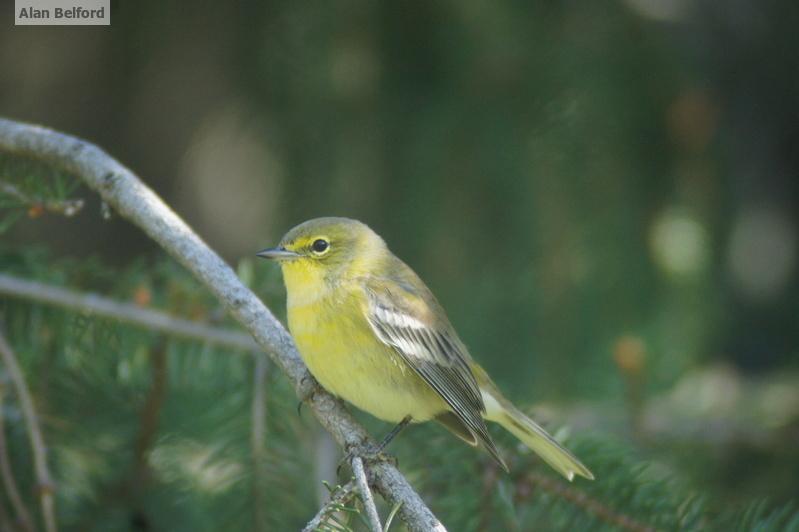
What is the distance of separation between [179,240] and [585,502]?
1424 millimetres

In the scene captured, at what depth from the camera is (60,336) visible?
3.03 m

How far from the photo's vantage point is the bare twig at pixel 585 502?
8.05ft

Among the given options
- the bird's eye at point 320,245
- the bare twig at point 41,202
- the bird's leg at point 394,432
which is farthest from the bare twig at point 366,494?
the bird's eye at point 320,245

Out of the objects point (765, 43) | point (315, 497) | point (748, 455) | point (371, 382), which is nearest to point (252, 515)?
point (315, 497)

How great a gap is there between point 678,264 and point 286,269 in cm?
190

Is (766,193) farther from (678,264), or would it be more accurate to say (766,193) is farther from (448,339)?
(448,339)

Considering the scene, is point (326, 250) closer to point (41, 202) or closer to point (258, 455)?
point (258, 455)

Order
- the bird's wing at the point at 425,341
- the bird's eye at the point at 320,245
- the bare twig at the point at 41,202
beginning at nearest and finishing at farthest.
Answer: the bare twig at the point at 41,202 < the bird's wing at the point at 425,341 < the bird's eye at the point at 320,245

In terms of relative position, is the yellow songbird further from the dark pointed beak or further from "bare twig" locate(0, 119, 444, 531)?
"bare twig" locate(0, 119, 444, 531)

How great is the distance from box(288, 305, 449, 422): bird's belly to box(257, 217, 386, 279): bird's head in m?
0.31

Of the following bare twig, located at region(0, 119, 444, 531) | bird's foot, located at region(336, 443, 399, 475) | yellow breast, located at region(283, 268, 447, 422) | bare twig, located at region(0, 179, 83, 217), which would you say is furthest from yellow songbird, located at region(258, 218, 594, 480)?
bare twig, located at region(0, 179, 83, 217)

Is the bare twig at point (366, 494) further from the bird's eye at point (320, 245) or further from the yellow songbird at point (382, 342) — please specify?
the bird's eye at point (320, 245)

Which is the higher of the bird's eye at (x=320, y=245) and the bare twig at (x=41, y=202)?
the bare twig at (x=41, y=202)

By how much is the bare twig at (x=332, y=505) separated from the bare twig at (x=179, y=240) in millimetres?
405
